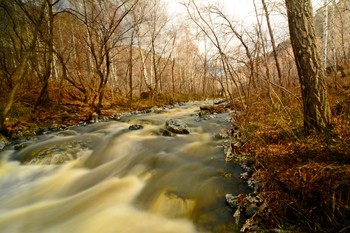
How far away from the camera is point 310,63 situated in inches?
147

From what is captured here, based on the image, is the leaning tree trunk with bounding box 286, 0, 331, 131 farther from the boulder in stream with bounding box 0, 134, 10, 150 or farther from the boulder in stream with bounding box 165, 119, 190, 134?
the boulder in stream with bounding box 0, 134, 10, 150

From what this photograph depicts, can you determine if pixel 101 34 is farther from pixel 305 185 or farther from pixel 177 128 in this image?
pixel 305 185

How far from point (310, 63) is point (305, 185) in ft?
6.99

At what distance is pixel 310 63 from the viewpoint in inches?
147

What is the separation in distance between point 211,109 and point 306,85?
700cm

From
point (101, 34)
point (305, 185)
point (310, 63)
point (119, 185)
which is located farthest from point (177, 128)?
point (101, 34)

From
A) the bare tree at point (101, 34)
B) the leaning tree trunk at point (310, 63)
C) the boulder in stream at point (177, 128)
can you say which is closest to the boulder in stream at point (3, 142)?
the bare tree at point (101, 34)

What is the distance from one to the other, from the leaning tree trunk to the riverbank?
0.24m

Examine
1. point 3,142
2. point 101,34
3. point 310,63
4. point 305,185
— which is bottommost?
point 305,185

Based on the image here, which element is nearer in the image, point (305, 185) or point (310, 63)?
point (305, 185)

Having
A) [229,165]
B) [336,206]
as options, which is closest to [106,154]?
[229,165]

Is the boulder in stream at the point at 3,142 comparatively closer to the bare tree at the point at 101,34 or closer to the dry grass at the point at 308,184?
the bare tree at the point at 101,34

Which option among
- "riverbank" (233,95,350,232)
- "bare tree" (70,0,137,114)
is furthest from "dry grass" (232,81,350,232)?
"bare tree" (70,0,137,114)

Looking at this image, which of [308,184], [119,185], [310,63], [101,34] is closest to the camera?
[308,184]
